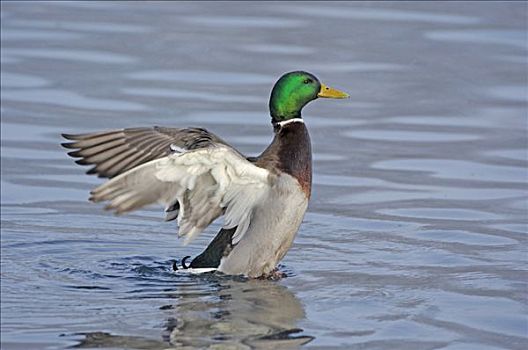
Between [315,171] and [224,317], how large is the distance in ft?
10.7

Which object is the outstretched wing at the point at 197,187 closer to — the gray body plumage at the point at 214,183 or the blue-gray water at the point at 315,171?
the gray body plumage at the point at 214,183

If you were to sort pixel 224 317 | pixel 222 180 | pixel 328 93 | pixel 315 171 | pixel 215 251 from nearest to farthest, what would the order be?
pixel 224 317 → pixel 222 180 → pixel 215 251 → pixel 328 93 → pixel 315 171

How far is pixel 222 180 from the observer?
8.37 meters

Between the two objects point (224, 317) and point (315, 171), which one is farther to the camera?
point (315, 171)

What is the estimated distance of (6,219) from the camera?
9.75m

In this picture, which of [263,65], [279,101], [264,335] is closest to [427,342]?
[264,335]

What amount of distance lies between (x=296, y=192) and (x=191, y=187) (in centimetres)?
64

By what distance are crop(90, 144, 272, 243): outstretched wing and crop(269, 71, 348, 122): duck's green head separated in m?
0.66

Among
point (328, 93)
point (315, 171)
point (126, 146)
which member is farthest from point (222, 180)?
point (315, 171)

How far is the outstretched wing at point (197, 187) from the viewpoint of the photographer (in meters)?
8.08

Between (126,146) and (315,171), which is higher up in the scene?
(126,146)

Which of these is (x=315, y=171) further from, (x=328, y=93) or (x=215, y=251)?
(x=215, y=251)

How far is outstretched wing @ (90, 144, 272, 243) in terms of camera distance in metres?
8.08

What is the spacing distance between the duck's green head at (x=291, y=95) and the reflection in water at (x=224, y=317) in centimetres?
104
